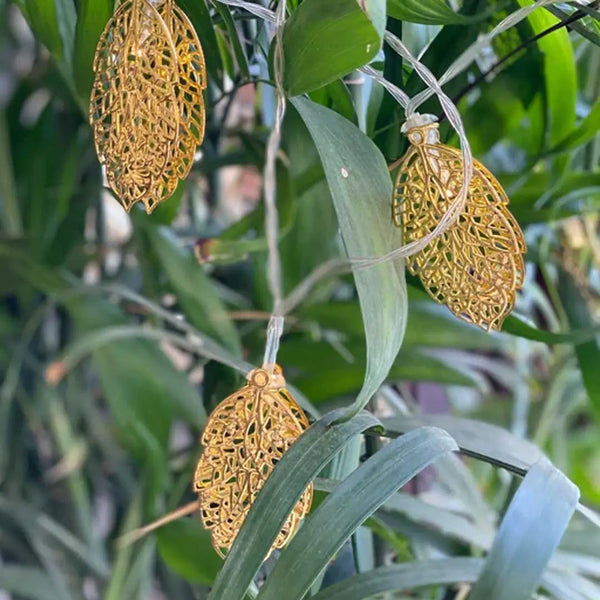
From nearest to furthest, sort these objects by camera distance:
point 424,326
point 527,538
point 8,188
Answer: point 527,538 < point 424,326 < point 8,188

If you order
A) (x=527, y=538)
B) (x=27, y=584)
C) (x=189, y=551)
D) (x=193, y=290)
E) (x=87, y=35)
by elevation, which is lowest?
(x=27, y=584)

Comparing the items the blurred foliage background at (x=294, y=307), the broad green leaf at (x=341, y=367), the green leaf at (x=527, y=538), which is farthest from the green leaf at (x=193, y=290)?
the green leaf at (x=527, y=538)

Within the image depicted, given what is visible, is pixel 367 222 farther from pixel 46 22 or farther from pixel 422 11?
pixel 46 22

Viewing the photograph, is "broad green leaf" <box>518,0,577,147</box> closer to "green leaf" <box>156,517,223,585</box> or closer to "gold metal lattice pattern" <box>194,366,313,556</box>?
"gold metal lattice pattern" <box>194,366,313,556</box>

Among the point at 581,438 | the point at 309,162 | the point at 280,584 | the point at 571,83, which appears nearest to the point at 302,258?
the point at 309,162

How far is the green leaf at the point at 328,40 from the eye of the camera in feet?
0.73

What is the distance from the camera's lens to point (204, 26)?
319mm

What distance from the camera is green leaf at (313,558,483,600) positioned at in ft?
1.08

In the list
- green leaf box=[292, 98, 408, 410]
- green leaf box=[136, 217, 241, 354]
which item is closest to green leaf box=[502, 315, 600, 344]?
green leaf box=[292, 98, 408, 410]

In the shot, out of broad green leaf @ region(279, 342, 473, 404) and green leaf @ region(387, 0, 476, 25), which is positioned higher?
green leaf @ region(387, 0, 476, 25)

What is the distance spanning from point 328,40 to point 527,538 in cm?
18

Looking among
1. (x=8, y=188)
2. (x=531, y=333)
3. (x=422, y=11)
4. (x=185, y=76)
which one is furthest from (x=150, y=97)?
(x=8, y=188)

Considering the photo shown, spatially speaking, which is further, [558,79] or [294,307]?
[294,307]

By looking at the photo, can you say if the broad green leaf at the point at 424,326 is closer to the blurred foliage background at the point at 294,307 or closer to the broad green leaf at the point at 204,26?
the blurred foliage background at the point at 294,307
